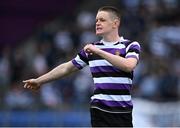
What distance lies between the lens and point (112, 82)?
9.41 metres

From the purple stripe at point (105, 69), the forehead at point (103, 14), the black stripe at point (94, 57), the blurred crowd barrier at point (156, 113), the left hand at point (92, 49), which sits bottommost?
the blurred crowd barrier at point (156, 113)

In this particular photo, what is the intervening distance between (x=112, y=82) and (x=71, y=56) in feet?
32.7

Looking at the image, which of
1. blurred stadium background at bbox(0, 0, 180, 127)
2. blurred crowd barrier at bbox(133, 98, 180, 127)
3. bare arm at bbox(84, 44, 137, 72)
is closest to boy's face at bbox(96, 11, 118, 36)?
bare arm at bbox(84, 44, 137, 72)

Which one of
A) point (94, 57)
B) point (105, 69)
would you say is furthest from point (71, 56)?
point (105, 69)

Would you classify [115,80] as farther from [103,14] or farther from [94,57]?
[103,14]

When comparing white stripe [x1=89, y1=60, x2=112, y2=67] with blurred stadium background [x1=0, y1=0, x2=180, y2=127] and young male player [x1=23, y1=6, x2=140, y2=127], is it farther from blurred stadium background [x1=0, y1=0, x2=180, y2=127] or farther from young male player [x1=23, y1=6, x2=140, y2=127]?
blurred stadium background [x1=0, y1=0, x2=180, y2=127]

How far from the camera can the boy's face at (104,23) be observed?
948 centimetres

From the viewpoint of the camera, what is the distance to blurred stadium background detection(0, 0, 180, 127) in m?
16.4

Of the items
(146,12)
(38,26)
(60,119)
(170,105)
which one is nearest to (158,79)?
(170,105)

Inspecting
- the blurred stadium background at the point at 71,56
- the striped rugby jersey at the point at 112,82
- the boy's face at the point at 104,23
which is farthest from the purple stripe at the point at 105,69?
the blurred stadium background at the point at 71,56

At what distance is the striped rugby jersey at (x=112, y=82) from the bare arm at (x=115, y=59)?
0.59ft

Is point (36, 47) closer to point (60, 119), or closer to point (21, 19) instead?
point (21, 19)

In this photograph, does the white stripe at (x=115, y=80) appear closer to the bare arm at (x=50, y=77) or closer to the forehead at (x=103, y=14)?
the bare arm at (x=50, y=77)

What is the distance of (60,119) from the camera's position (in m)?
16.4
